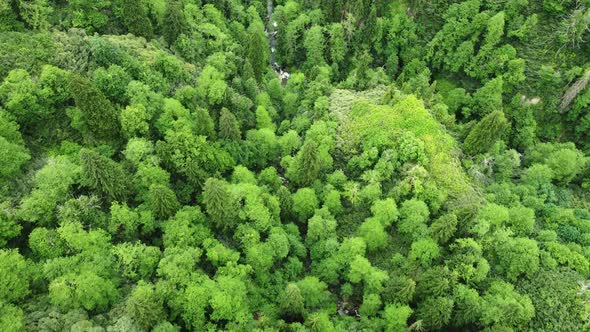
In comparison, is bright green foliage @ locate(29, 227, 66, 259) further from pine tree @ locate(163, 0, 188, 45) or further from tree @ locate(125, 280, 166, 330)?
pine tree @ locate(163, 0, 188, 45)

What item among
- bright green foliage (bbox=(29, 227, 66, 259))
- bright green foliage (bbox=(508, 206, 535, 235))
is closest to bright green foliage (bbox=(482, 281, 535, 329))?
bright green foliage (bbox=(508, 206, 535, 235))

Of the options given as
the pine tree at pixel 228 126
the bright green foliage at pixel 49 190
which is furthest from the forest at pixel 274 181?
the pine tree at pixel 228 126

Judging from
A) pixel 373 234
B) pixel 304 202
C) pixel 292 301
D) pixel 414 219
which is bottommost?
pixel 292 301

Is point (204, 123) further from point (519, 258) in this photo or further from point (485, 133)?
point (519, 258)

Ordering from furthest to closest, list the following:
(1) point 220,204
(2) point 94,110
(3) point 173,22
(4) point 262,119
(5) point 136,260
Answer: (3) point 173,22 → (4) point 262,119 → (2) point 94,110 → (1) point 220,204 → (5) point 136,260

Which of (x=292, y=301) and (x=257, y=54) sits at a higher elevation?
(x=257, y=54)

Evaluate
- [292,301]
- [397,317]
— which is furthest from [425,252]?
[292,301]

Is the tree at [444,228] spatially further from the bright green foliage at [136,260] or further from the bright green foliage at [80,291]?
the bright green foliage at [80,291]
